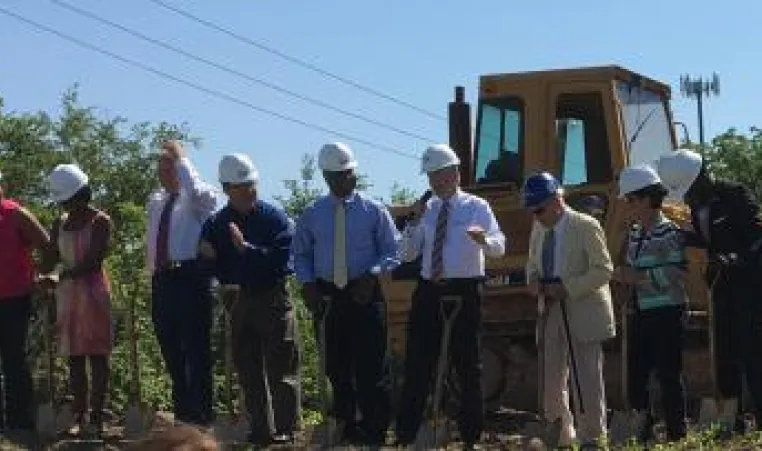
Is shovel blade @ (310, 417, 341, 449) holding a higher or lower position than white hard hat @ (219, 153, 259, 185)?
lower

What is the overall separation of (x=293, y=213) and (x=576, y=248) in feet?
61.9

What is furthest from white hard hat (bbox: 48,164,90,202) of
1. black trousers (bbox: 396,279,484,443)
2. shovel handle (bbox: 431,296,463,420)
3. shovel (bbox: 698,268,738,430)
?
shovel (bbox: 698,268,738,430)

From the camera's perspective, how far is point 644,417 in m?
8.02

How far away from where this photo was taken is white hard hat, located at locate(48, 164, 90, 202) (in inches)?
341

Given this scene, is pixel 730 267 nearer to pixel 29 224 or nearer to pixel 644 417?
pixel 644 417

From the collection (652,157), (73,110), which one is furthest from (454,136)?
(73,110)

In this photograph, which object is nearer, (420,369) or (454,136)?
(420,369)

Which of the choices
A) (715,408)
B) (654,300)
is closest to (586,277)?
(654,300)

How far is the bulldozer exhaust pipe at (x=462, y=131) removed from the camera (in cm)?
1110

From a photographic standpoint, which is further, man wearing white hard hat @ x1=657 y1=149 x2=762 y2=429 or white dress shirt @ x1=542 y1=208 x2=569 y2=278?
man wearing white hard hat @ x1=657 y1=149 x2=762 y2=429

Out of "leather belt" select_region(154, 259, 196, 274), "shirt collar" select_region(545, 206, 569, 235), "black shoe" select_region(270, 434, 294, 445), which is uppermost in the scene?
"shirt collar" select_region(545, 206, 569, 235)

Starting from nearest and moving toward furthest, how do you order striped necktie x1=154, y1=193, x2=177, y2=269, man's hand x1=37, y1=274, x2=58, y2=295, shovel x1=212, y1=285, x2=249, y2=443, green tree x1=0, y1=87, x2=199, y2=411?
1. shovel x1=212, y1=285, x2=249, y2=443
2. striped necktie x1=154, y1=193, x2=177, y2=269
3. man's hand x1=37, y1=274, x2=58, y2=295
4. green tree x1=0, y1=87, x2=199, y2=411

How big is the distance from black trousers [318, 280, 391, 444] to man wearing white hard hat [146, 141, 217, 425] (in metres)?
0.86

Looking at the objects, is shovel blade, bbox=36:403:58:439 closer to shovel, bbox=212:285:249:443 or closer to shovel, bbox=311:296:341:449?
shovel, bbox=212:285:249:443
